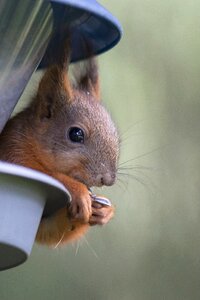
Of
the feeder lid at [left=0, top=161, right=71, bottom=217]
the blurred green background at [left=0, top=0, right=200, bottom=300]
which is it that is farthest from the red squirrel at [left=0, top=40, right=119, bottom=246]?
the blurred green background at [left=0, top=0, right=200, bottom=300]

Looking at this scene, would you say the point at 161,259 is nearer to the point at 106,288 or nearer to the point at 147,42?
the point at 106,288

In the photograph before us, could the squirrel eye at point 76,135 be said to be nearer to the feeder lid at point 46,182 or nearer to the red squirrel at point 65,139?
the red squirrel at point 65,139

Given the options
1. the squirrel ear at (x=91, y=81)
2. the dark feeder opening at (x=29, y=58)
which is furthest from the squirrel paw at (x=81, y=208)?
the squirrel ear at (x=91, y=81)

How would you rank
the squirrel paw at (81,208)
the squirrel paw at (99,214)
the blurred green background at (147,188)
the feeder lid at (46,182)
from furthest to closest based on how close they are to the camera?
the blurred green background at (147,188) → the squirrel paw at (99,214) → the squirrel paw at (81,208) → the feeder lid at (46,182)

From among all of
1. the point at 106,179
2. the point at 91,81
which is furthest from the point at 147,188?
the point at 106,179

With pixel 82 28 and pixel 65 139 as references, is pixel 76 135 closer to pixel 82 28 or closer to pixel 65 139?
pixel 65 139

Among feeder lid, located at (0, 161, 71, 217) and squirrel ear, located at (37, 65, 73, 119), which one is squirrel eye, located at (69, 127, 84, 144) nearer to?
squirrel ear, located at (37, 65, 73, 119)
